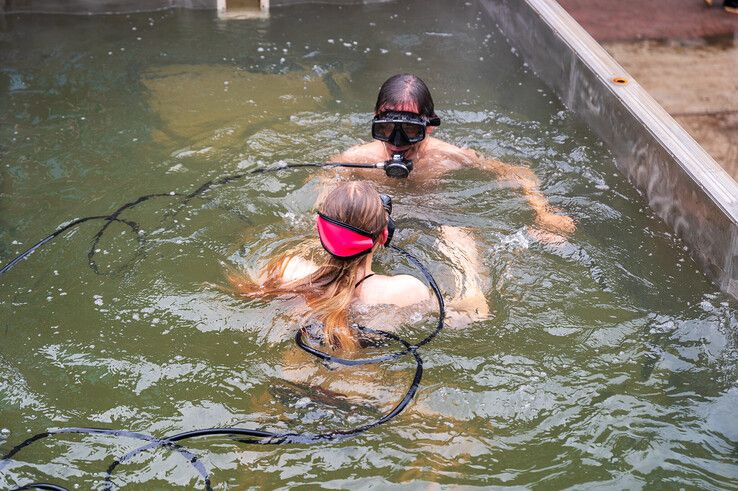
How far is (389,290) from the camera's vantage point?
3.36 m

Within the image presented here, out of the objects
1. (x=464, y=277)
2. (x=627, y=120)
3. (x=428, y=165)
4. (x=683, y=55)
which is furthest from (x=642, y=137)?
(x=683, y=55)

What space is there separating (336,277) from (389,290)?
0.24m

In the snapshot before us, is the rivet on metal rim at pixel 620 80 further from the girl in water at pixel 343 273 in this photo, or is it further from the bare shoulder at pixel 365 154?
the girl in water at pixel 343 273

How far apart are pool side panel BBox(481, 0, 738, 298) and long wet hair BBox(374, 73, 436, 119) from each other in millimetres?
1411

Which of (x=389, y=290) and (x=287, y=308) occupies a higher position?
(x=389, y=290)

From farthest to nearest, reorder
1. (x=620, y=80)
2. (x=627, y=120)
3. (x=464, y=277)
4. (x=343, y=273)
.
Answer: (x=620, y=80) → (x=627, y=120) → (x=464, y=277) → (x=343, y=273)

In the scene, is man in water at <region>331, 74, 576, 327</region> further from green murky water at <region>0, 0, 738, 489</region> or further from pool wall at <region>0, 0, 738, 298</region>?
pool wall at <region>0, 0, 738, 298</region>

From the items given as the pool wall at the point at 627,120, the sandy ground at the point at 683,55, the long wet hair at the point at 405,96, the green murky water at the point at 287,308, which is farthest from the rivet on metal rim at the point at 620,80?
the long wet hair at the point at 405,96

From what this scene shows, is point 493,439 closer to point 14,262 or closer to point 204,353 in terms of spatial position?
point 204,353

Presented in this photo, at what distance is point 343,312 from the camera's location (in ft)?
10.9

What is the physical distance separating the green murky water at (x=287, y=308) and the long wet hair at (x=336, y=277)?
6.6 inches

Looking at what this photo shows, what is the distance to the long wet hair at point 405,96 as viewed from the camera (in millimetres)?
4090

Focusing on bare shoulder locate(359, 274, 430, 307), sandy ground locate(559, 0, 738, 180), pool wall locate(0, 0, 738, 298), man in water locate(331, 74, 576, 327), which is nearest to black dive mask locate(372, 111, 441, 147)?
man in water locate(331, 74, 576, 327)

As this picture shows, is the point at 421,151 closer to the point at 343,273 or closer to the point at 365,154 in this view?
the point at 365,154
